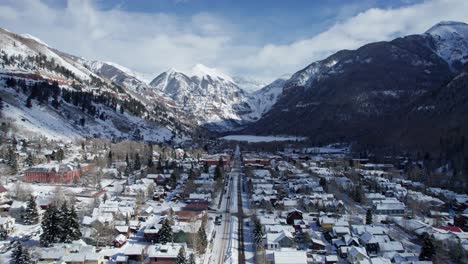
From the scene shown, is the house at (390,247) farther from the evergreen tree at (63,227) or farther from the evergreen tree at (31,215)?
the evergreen tree at (31,215)

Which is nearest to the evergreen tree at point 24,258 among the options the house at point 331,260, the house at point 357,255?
the house at point 331,260

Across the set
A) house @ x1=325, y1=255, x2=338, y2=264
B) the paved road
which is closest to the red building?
the paved road

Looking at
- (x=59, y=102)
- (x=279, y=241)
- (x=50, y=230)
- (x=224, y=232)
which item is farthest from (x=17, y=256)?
(x=59, y=102)

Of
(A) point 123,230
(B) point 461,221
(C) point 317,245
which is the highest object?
(B) point 461,221

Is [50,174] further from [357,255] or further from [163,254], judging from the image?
[357,255]

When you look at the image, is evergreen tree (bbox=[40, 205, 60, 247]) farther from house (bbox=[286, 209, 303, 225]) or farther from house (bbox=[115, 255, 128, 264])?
house (bbox=[286, 209, 303, 225])

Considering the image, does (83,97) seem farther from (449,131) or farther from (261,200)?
(449,131)

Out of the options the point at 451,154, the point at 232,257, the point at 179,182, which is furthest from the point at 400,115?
the point at 232,257
